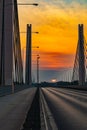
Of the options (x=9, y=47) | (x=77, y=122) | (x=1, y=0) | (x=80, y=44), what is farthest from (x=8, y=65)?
(x=80, y=44)

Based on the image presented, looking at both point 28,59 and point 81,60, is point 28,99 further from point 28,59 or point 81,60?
point 28,59

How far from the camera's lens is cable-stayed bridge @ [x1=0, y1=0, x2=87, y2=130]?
1595cm

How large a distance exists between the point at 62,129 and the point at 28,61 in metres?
95.9

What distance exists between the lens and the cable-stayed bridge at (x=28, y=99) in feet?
52.3

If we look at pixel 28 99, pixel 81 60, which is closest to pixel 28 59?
pixel 81 60

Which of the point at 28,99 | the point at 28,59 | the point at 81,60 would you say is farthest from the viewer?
the point at 28,59

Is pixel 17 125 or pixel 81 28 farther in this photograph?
pixel 81 28

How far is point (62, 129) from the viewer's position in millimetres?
13867

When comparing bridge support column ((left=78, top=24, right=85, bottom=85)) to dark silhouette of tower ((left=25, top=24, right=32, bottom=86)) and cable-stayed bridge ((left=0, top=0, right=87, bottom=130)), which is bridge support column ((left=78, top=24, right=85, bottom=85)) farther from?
dark silhouette of tower ((left=25, top=24, right=32, bottom=86))

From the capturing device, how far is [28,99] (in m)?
40.0

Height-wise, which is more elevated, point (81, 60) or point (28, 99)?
point (81, 60)

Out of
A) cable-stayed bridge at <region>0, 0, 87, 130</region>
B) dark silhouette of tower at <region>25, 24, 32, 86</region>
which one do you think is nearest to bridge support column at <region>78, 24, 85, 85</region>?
cable-stayed bridge at <region>0, 0, 87, 130</region>

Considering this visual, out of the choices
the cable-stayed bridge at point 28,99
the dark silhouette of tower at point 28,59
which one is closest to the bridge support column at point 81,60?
the cable-stayed bridge at point 28,99

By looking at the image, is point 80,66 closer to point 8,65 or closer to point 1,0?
point 8,65
